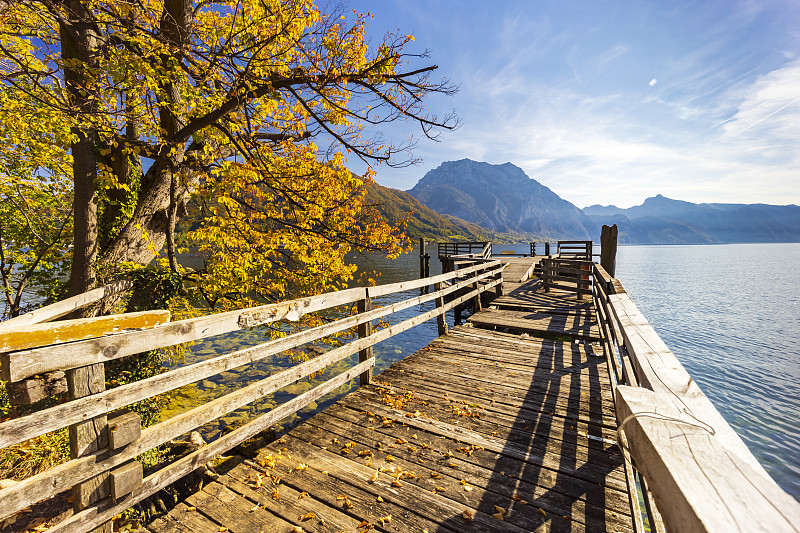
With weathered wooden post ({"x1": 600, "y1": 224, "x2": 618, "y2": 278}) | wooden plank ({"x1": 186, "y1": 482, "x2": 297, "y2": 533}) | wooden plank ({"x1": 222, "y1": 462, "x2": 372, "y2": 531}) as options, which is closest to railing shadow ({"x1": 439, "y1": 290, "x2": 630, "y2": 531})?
wooden plank ({"x1": 222, "y1": 462, "x2": 372, "y2": 531})

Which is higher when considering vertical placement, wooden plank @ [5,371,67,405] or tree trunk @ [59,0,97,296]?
tree trunk @ [59,0,97,296]

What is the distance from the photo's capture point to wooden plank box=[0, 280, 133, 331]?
3663mm

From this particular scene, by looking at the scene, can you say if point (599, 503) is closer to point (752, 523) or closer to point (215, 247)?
point (752, 523)

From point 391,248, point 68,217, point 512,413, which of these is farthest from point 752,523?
point 68,217

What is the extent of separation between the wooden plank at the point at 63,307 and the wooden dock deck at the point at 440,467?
8.66ft

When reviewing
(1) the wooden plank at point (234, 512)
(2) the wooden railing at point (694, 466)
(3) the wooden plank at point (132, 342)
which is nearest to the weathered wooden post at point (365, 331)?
(3) the wooden plank at point (132, 342)

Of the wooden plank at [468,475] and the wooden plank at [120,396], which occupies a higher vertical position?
the wooden plank at [120,396]

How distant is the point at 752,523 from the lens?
83 centimetres

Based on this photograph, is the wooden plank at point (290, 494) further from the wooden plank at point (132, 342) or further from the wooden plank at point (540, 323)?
the wooden plank at point (540, 323)

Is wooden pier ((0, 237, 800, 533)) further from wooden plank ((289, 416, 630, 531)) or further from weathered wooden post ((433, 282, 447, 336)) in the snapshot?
weathered wooden post ((433, 282, 447, 336))

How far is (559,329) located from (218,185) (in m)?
8.96

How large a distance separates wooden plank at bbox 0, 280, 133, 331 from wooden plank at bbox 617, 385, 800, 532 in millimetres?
4477

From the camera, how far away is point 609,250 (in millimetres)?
12477

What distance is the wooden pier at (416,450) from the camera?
4.02 feet
